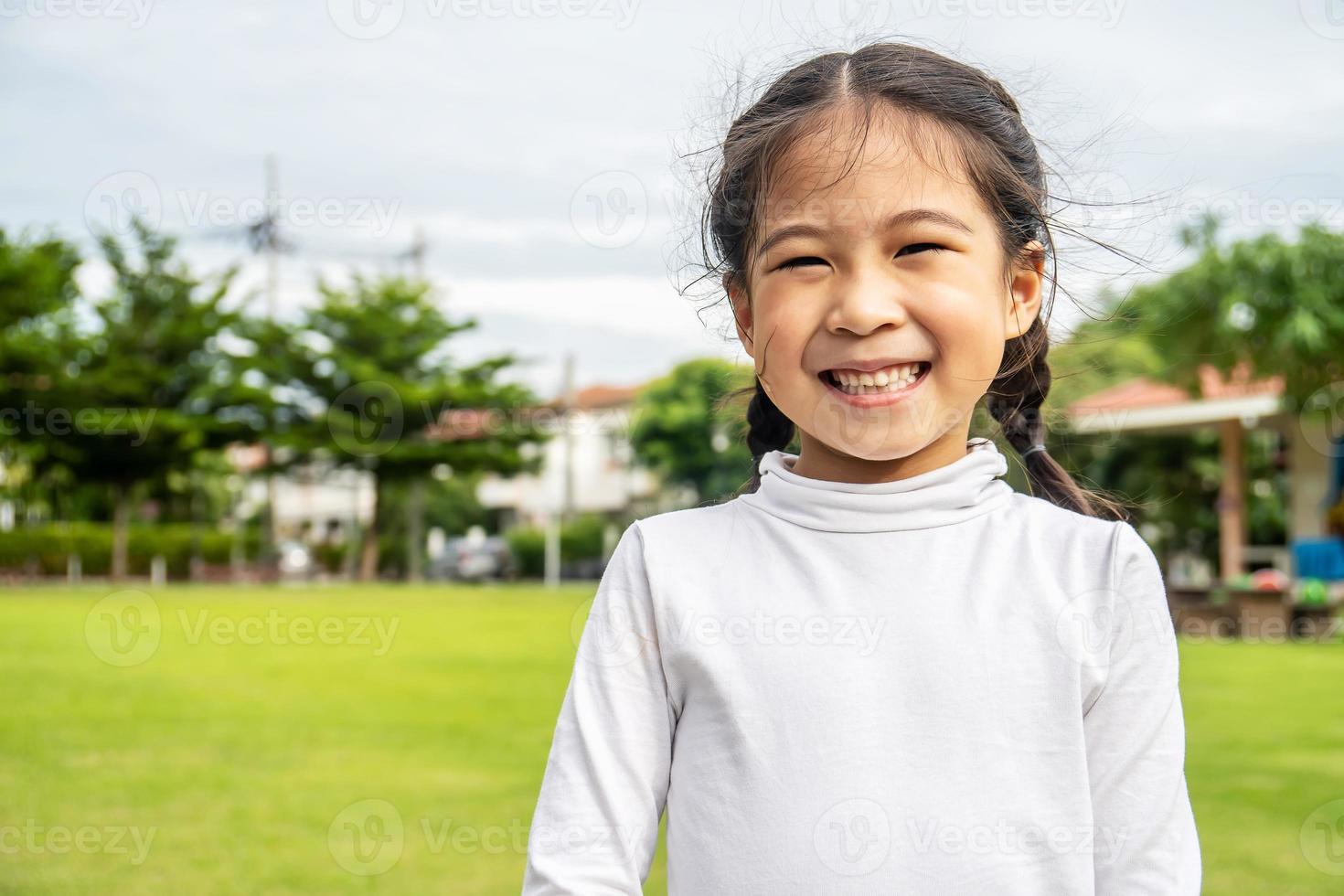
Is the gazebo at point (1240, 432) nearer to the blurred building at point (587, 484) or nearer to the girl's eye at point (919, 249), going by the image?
the girl's eye at point (919, 249)

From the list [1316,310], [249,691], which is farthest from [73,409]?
[1316,310]

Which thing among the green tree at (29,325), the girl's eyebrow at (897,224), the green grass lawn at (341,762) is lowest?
the green grass lawn at (341,762)

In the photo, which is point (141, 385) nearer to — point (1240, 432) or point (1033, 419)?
point (1240, 432)

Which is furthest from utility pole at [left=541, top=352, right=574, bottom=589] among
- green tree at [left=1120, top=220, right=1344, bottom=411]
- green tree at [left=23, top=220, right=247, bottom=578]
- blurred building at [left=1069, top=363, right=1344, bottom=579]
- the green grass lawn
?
the green grass lawn

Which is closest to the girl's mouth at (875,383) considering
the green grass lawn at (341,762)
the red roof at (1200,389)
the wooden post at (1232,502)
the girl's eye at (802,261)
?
the girl's eye at (802,261)

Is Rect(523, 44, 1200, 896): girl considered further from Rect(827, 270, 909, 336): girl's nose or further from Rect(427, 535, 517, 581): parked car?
Rect(427, 535, 517, 581): parked car

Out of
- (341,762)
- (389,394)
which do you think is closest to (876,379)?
(341,762)

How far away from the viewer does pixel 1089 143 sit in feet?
5.01

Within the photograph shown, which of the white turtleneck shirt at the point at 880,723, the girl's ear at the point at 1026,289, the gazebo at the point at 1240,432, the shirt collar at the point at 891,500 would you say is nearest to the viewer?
the white turtleneck shirt at the point at 880,723

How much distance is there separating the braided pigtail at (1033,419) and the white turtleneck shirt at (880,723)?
0.24 metres

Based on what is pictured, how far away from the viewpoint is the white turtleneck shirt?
112 cm

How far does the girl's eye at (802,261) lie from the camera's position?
1.22 metres

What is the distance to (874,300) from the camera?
1186 mm

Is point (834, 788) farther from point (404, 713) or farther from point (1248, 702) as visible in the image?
point (1248, 702)
